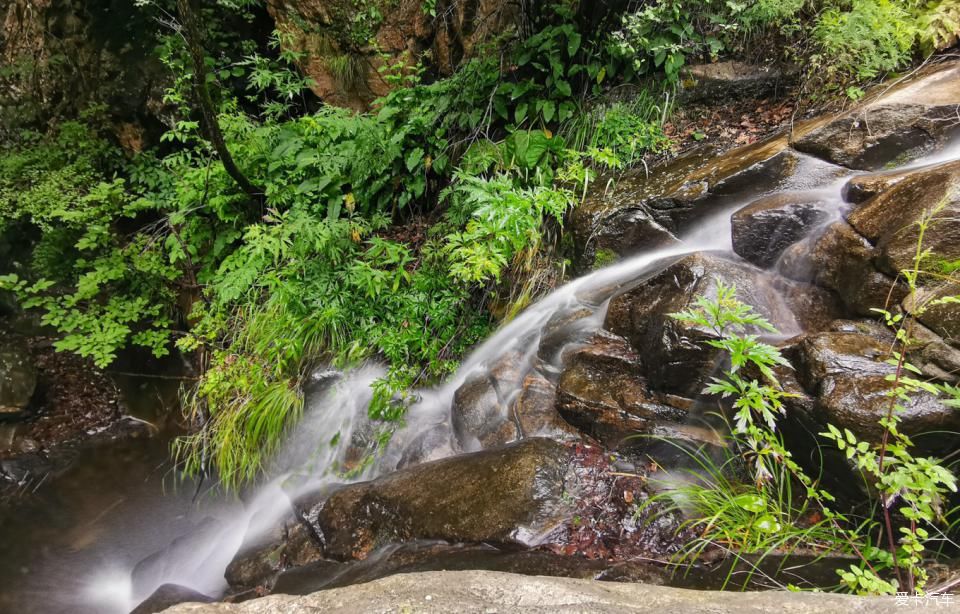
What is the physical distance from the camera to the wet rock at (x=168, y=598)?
337 cm

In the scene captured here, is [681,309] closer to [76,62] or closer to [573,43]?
[573,43]

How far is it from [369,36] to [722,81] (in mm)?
3970

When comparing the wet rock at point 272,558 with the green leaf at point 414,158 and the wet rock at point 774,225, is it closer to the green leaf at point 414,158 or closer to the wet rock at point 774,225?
the green leaf at point 414,158

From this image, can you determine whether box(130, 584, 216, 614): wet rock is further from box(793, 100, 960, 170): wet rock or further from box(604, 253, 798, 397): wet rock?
box(793, 100, 960, 170): wet rock

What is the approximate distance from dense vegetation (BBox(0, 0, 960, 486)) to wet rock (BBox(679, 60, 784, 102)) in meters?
0.13

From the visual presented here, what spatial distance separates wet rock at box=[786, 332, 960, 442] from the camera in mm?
2156

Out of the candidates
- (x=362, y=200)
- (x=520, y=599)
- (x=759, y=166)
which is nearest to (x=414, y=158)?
(x=362, y=200)

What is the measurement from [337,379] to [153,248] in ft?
9.37

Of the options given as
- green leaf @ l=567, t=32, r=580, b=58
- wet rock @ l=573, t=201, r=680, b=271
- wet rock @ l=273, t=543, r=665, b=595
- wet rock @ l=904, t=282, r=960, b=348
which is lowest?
wet rock @ l=273, t=543, r=665, b=595

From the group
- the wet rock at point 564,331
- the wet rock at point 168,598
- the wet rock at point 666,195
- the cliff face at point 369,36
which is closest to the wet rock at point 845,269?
the wet rock at point 666,195

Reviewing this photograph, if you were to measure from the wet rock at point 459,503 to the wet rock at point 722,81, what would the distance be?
3580 mm

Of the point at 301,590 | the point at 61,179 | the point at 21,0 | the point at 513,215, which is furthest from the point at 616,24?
the point at 21,0

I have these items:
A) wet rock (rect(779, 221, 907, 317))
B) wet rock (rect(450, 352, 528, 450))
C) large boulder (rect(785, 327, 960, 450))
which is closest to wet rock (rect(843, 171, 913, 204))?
wet rock (rect(779, 221, 907, 317))

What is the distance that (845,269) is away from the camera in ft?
9.89
